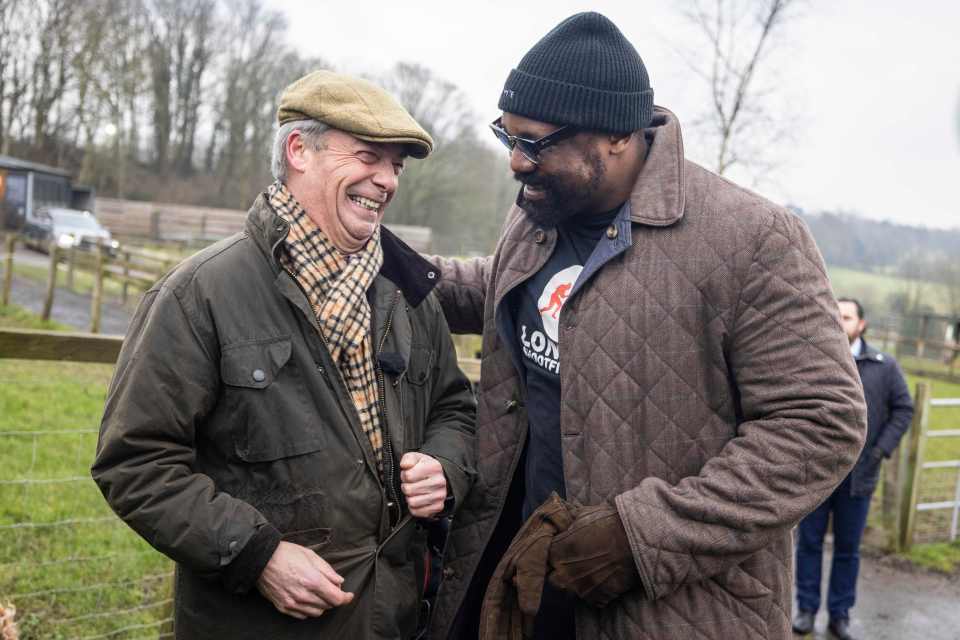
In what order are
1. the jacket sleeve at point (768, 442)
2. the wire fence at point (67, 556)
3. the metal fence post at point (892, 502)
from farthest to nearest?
the metal fence post at point (892, 502), the wire fence at point (67, 556), the jacket sleeve at point (768, 442)

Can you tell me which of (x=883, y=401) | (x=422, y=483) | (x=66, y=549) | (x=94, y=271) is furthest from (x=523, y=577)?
(x=94, y=271)

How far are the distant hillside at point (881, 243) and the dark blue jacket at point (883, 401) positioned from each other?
96.8ft

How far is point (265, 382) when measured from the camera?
6.50 ft

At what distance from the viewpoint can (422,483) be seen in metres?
2.19

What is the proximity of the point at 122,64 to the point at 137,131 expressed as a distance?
610 cm

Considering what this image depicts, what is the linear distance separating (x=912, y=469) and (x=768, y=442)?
6.33m

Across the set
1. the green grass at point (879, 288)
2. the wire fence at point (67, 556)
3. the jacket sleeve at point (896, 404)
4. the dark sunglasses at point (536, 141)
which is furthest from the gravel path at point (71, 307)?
the green grass at point (879, 288)

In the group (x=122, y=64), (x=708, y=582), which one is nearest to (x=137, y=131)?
(x=122, y=64)

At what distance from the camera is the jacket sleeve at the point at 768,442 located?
1.86 meters

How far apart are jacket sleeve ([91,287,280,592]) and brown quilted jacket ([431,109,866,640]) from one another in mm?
865

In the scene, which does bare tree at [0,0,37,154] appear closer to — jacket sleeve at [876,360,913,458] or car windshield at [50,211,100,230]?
car windshield at [50,211,100,230]

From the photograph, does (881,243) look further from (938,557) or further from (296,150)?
(296,150)

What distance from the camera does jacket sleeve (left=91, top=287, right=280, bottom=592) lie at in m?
1.87

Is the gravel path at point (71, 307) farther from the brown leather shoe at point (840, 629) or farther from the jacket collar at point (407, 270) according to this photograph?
the jacket collar at point (407, 270)
